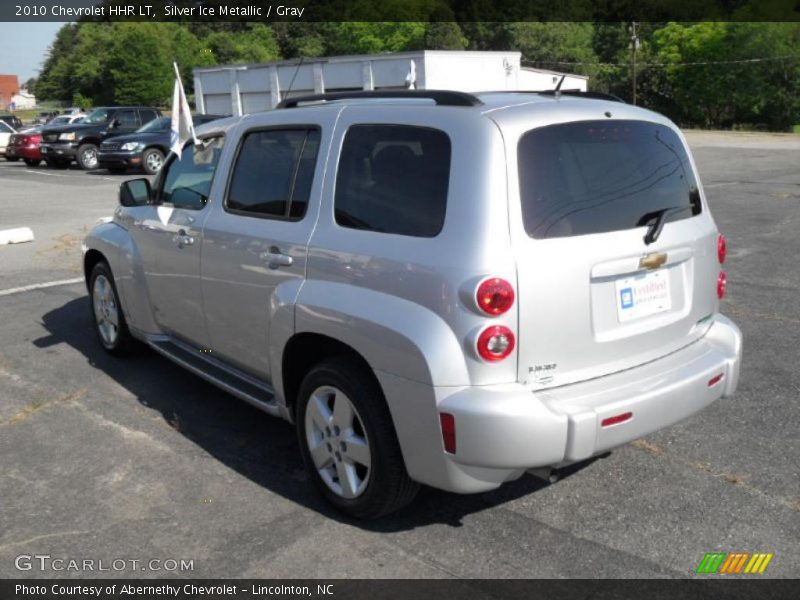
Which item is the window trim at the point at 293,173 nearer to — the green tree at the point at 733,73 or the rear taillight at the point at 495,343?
the rear taillight at the point at 495,343

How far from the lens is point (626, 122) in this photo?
12.1 feet

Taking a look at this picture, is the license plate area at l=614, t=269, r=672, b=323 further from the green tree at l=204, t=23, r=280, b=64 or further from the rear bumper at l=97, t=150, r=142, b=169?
the green tree at l=204, t=23, r=280, b=64

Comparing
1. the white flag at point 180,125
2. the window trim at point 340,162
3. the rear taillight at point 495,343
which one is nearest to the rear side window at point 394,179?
the window trim at point 340,162

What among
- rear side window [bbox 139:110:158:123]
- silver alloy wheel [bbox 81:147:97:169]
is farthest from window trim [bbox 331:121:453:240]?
silver alloy wheel [bbox 81:147:97:169]

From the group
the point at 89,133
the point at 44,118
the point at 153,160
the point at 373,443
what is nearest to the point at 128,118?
the point at 89,133

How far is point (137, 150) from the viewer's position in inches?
857

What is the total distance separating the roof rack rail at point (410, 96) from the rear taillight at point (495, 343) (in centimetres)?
100

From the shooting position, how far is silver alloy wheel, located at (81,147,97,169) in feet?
81.5

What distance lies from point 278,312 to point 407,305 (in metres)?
0.89

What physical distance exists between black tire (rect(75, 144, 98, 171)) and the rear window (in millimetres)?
23803

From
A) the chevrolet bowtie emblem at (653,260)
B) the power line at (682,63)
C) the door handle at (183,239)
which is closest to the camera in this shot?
the chevrolet bowtie emblem at (653,260)

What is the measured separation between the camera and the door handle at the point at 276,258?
388cm

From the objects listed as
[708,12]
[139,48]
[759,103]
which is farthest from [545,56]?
[139,48]

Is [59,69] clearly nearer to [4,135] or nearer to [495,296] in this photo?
[4,135]
